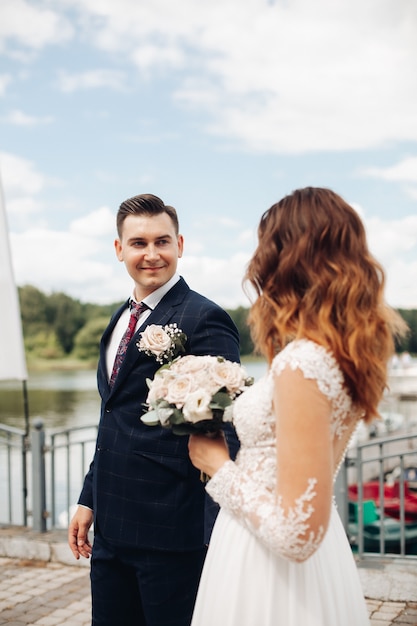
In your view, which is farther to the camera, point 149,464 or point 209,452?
point 149,464

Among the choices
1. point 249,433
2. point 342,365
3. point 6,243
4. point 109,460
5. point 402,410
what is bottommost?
point 402,410

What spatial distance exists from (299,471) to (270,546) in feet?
0.86

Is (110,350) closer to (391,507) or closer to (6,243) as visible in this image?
(6,243)

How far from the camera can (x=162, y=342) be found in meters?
2.61

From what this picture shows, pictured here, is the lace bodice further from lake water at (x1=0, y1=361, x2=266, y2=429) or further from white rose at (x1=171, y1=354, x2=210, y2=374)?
lake water at (x1=0, y1=361, x2=266, y2=429)

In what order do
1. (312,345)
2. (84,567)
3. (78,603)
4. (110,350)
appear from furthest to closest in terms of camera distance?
1. (84,567)
2. (78,603)
3. (110,350)
4. (312,345)

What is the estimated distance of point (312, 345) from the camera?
184 centimetres

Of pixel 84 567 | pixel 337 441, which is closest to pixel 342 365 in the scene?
pixel 337 441

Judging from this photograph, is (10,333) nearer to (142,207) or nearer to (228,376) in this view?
(142,207)

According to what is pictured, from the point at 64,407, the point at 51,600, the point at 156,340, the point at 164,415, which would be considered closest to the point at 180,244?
the point at 156,340

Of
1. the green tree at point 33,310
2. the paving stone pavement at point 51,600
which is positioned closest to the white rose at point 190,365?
the paving stone pavement at point 51,600

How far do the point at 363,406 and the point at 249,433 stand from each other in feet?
1.08

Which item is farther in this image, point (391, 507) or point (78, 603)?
point (391, 507)

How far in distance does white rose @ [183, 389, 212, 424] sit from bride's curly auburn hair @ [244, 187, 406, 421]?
0.23 meters
